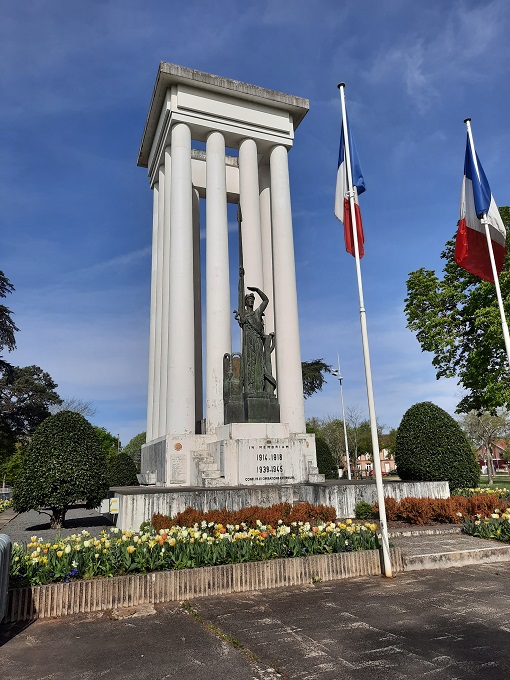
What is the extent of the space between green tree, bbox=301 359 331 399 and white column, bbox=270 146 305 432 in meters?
20.4

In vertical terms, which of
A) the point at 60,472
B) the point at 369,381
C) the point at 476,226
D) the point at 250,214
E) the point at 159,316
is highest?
the point at 250,214

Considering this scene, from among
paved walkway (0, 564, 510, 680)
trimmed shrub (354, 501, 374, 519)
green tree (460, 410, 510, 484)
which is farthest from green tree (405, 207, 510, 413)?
green tree (460, 410, 510, 484)

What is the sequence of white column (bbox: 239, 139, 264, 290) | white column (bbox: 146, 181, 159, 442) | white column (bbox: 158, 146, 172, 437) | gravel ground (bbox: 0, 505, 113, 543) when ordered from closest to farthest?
gravel ground (bbox: 0, 505, 113, 543), white column (bbox: 158, 146, 172, 437), white column (bbox: 239, 139, 264, 290), white column (bbox: 146, 181, 159, 442)

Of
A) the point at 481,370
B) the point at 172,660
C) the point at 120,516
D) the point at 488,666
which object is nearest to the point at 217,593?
the point at 172,660

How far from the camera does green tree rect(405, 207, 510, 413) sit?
83.4ft

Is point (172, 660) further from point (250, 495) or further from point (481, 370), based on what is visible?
point (481, 370)

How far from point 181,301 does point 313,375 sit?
78.8ft

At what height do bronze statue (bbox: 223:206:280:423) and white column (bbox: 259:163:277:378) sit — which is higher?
white column (bbox: 259:163:277:378)

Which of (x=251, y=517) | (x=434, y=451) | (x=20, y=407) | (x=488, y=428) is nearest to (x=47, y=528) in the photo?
(x=251, y=517)

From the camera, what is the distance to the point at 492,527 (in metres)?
10.0

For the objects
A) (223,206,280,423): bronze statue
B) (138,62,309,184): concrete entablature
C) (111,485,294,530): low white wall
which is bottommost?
(111,485,294,530): low white wall

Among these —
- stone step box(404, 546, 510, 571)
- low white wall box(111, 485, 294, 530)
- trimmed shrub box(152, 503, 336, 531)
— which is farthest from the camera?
low white wall box(111, 485, 294, 530)

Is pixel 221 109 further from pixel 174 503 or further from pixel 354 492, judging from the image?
pixel 174 503

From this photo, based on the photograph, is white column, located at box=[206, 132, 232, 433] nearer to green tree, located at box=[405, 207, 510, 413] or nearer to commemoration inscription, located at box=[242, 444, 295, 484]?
commemoration inscription, located at box=[242, 444, 295, 484]
